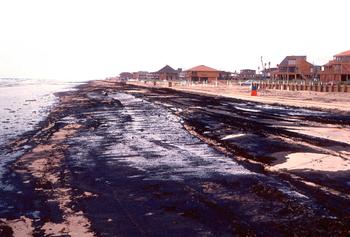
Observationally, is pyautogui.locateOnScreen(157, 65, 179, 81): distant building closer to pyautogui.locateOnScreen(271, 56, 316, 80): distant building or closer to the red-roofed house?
the red-roofed house

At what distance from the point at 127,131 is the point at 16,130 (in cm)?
580

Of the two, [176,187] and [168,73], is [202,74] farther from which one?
[176,187]

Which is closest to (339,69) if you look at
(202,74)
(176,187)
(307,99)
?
(202,74)

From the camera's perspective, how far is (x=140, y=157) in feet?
38.2

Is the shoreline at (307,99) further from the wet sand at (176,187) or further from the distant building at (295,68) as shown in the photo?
the distant building at (295,68)

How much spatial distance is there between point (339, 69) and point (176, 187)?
88159 mm

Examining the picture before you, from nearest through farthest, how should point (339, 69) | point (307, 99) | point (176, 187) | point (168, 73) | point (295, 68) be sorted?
Result: 1. point (176, 187)
2. point (307, 99)
3. point (339, 69)
4. point (295, 68)
5. point (168, 73)

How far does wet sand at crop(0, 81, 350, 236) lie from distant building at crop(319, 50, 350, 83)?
7756 centimetres

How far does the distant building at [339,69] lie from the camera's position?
3386 inches

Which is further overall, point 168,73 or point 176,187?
point 168,73

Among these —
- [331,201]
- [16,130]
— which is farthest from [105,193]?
[16,130]

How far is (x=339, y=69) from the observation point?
87875 mm

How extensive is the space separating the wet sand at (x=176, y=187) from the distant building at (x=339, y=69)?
77561 millimetres

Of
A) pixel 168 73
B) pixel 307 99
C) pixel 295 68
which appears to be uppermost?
pixel 295 68
